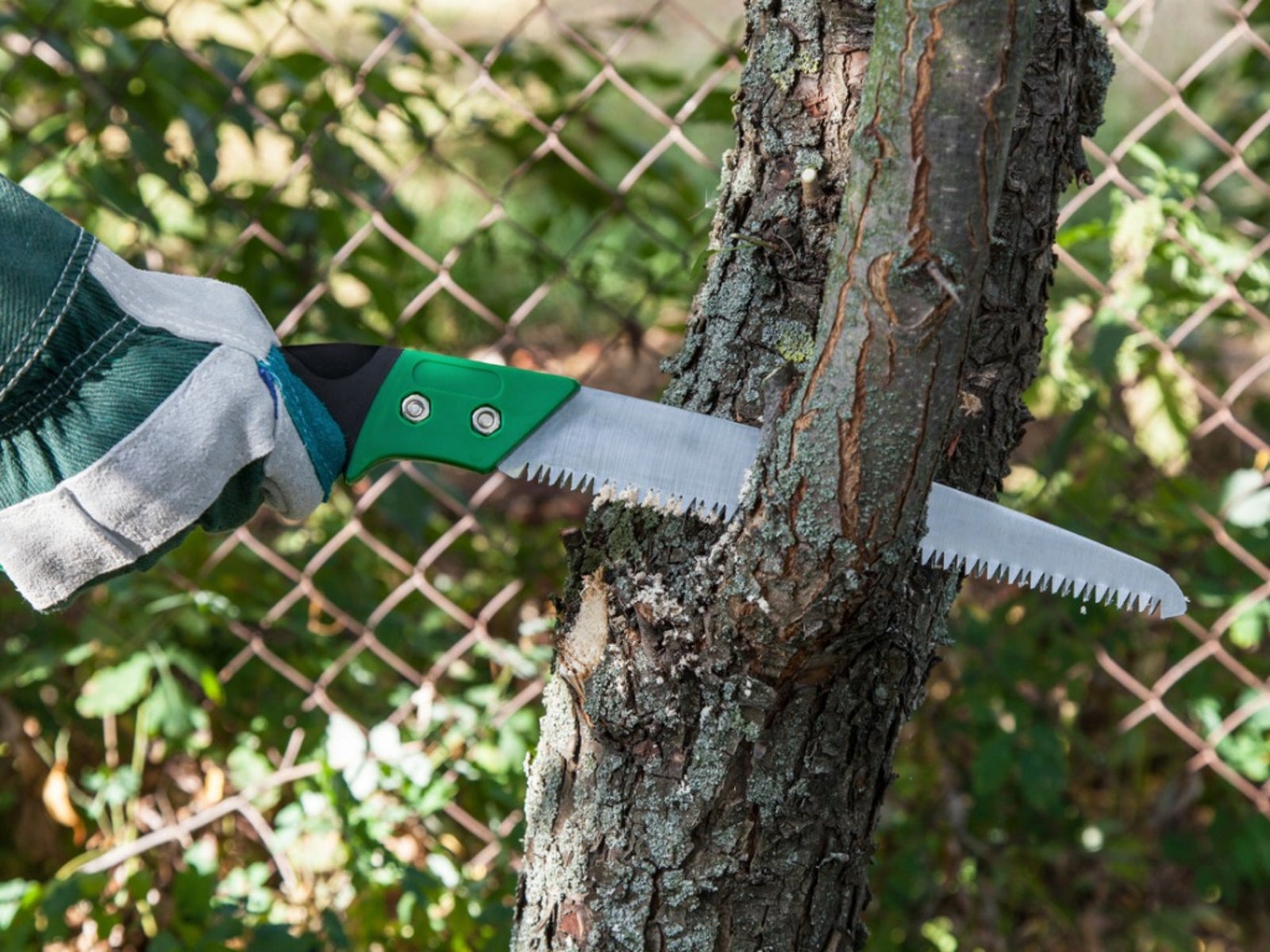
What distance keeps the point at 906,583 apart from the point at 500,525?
5.96 feet

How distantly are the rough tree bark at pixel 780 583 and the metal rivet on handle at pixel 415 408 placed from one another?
0.18m

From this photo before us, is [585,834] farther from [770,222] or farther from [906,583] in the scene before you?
[770,222]

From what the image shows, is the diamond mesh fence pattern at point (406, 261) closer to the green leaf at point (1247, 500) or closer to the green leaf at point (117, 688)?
the green leaf at point (1247, 500)

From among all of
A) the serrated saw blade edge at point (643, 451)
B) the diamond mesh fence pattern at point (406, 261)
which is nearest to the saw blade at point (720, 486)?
the serrated saw blade edge at point (643, 451)

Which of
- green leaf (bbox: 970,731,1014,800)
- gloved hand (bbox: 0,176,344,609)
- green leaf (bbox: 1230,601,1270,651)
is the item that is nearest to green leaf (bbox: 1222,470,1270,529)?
green leaf (bbox: 1230,601,1270,651)

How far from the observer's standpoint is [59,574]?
101 centimetres

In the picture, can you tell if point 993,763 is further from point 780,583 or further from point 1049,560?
point 780,583

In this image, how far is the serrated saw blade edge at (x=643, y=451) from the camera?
1.02 m

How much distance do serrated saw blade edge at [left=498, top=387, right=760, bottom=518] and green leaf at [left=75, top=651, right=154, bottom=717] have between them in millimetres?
1076

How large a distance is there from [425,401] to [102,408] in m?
0.27

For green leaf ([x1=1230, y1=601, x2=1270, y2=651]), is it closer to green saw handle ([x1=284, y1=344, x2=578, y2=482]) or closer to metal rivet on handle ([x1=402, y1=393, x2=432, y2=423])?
green saw handle ([x1=284, y1=344, x2=578, y2=482])

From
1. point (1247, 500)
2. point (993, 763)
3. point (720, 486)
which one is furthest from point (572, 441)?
point (1247, 500)

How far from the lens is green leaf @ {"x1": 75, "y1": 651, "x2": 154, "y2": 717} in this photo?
196 centimetres

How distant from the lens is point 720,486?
1.02 m
